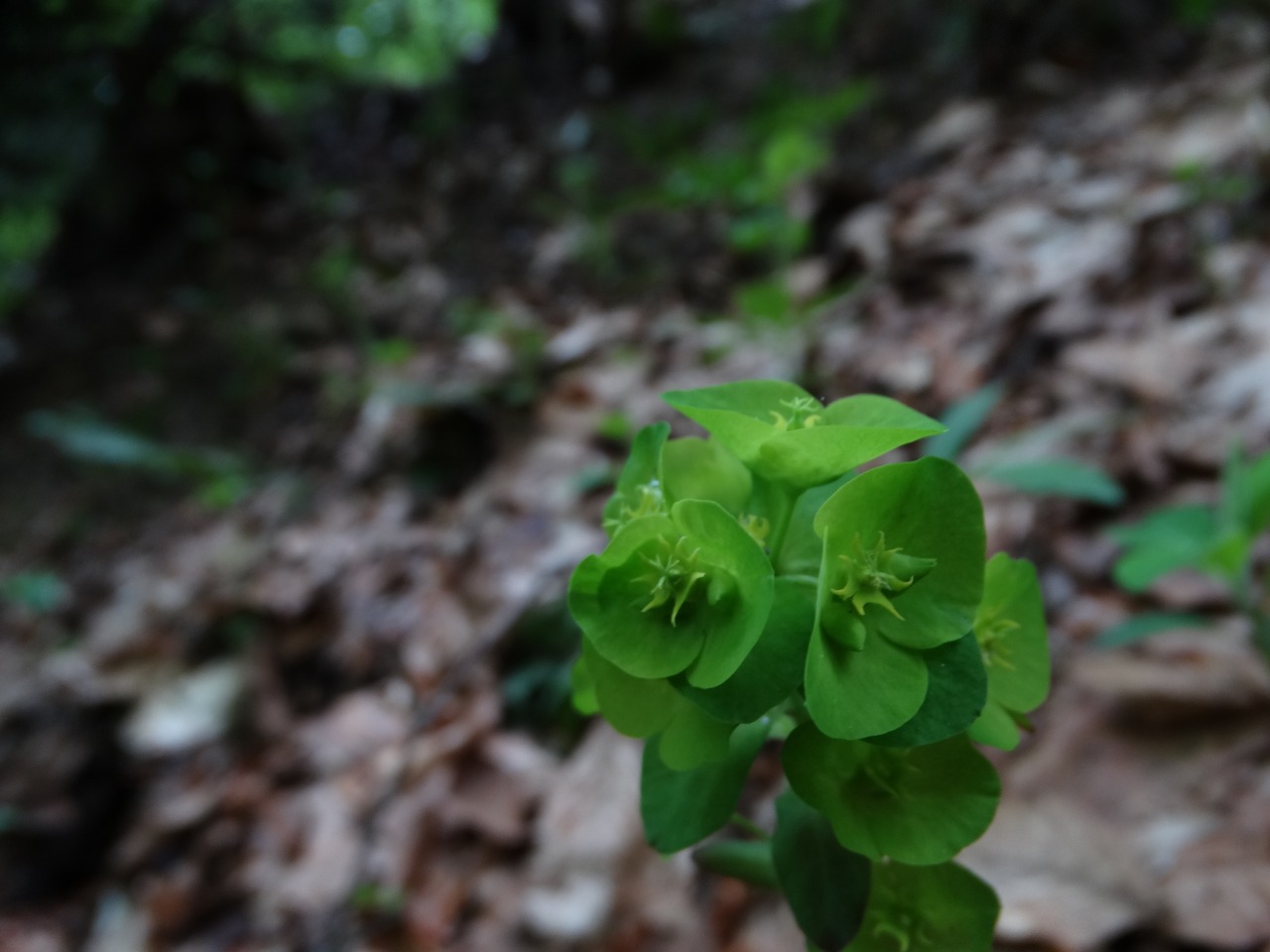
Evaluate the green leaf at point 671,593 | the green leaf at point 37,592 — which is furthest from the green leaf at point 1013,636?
the green leaf at point 37,592

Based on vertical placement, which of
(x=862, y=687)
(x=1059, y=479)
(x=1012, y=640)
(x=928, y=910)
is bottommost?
(x=1059, y=479)

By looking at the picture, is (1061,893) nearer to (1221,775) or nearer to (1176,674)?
(1221,775)

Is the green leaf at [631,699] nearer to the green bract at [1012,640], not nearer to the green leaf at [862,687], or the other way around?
the green leaf at [862,687]

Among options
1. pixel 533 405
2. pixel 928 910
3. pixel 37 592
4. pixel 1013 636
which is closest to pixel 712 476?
pixel 1013 636

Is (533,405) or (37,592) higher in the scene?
(533,405)

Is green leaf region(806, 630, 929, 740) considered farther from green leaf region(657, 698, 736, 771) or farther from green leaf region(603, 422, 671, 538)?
green leaf region(603, 422, 671, 538)

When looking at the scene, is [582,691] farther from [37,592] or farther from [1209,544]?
[37,592]

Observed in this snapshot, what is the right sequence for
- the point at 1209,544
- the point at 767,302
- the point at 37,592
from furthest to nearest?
1. the point at 37,592
2. the point at 767,302
3. the point at 1209,544

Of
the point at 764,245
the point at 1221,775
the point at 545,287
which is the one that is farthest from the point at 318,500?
the point at 1221,775

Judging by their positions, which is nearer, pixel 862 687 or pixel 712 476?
pixel 862 687
